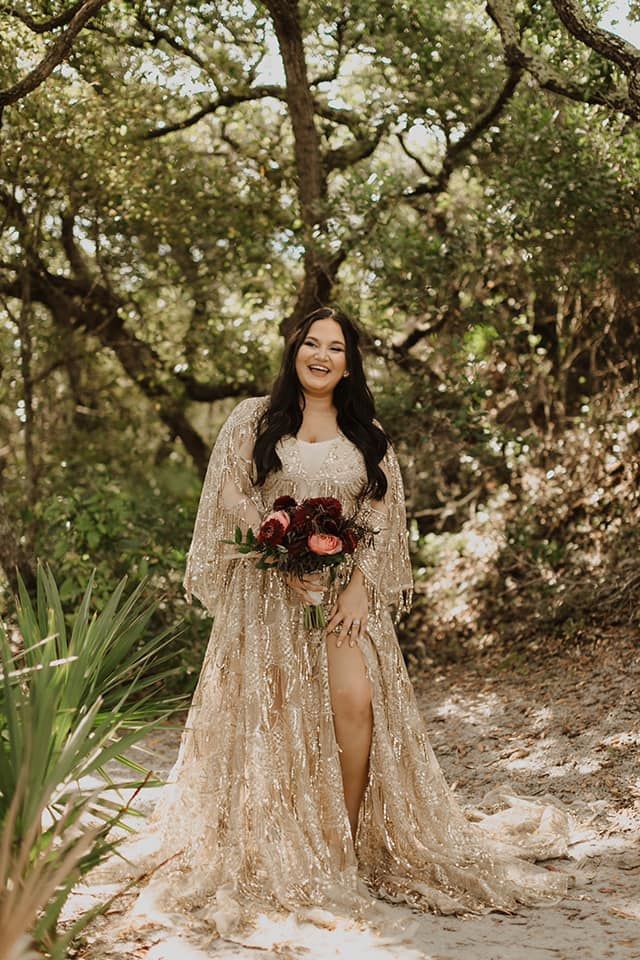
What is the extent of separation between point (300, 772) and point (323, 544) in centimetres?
83

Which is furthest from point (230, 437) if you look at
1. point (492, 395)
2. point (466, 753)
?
point (492, 395)

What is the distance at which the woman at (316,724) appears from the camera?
3.52m

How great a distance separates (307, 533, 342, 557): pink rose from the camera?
3545 mm

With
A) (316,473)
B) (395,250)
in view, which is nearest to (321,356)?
(316,473)

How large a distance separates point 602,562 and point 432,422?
5.96 feet

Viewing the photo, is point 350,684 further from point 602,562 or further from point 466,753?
point 602,562

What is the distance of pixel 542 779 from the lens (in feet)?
17.1

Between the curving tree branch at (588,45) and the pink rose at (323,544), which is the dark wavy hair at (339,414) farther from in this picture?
the curving tree branch at (588,45)

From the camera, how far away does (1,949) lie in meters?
2.05

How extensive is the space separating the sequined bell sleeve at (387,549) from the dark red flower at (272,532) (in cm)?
44

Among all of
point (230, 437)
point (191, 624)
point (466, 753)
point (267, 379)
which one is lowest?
point (466, 753)

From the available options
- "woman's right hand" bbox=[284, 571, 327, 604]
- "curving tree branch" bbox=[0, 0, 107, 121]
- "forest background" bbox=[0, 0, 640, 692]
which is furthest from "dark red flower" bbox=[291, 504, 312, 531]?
"curving tree branch" bbox=[0, 0, 107, 121]

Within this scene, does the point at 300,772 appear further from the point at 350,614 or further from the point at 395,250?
the point at 395,250

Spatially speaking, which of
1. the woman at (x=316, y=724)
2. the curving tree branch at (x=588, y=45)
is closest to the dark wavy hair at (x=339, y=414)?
the woman at (x=316, y=724)
